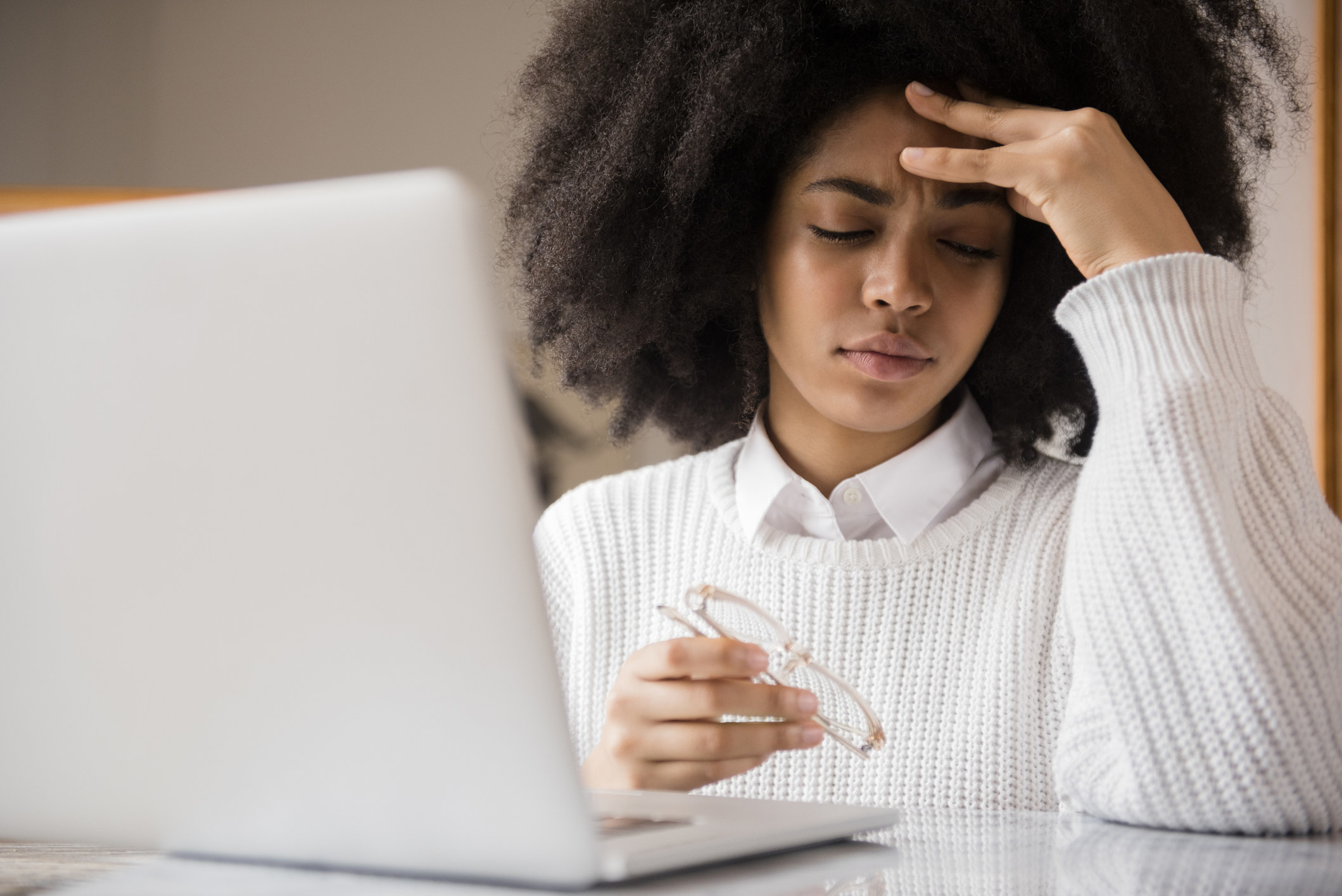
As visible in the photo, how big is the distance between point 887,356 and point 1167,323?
0.27 metres

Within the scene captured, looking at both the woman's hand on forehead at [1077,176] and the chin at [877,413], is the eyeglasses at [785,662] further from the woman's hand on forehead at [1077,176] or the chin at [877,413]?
the woman's hand on forehead at [1077,176]

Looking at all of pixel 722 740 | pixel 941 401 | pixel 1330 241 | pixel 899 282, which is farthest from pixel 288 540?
pixel 1330 241

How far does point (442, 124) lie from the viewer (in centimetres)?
295

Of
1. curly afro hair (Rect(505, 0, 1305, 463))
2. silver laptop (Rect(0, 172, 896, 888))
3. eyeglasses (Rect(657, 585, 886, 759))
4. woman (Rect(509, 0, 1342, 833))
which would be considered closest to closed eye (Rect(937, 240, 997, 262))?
woman (Rect(509, 0, 1342, 833))

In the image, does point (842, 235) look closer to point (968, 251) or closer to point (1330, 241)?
point (968, 251)

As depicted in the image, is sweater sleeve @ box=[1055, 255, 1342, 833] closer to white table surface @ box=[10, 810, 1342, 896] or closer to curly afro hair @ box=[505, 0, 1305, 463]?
white table surface @ box=[10, 810, 1342, 896]

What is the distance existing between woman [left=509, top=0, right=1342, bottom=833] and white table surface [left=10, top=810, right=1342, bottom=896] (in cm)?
11

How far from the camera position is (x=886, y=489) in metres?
1.16

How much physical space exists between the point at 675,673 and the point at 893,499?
1.50 feet

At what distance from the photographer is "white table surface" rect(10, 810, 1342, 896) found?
1.60 ft

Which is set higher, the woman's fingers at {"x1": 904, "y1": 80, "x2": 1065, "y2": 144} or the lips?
the woman's fingers at {"x1": 904, "y1": 80, "x2": 1065, "y2": 144}

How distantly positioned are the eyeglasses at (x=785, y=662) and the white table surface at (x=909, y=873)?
0.63ft

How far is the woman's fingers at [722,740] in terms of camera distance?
728 millimetres

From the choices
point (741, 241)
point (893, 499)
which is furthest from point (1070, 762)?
point (741, 241)
